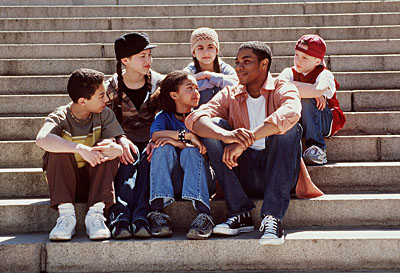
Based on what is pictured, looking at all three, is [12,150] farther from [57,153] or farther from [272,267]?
[272,267]

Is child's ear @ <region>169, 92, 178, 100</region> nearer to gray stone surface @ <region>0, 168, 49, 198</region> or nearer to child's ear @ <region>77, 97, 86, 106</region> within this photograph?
child's ear @ <region>77, 97, 86, 106</region>

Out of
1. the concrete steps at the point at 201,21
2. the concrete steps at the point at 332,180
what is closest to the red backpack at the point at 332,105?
the concrete steps at the point at 332,180

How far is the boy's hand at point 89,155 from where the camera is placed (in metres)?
3.55

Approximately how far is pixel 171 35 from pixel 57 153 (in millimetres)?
3526

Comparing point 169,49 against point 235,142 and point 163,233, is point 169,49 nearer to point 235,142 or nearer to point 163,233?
point 235,142

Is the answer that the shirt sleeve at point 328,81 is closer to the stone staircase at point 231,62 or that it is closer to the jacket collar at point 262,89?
the stone staircase at point 231,62

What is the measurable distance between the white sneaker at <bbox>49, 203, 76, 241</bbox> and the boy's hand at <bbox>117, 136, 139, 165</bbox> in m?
0.49

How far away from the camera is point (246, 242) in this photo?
340cm

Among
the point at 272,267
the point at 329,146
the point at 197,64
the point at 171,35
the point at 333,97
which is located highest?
the point at 171,35

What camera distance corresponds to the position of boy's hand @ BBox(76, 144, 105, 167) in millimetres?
3555

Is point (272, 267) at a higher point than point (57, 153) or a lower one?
lower

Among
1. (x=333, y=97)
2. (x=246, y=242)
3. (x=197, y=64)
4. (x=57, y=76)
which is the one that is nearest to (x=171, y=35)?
(x=57, y=76)

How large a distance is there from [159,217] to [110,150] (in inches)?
22.2

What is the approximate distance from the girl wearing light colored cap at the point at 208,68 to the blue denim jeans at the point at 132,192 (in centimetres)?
87
